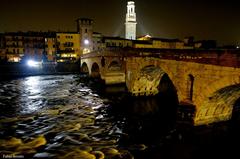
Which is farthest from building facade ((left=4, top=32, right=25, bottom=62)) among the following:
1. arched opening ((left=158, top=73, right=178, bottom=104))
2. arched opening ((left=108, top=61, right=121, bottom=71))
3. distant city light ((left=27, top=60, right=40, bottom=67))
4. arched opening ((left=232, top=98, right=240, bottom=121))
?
arched opening ((left=232, top=98, right=240, bottom=121))

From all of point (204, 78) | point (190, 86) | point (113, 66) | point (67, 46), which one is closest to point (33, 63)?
point (67, 46)

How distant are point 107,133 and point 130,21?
272 ft

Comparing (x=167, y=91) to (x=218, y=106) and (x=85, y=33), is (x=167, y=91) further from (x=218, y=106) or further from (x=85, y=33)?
(x=85, y=33)

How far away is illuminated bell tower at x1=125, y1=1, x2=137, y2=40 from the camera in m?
92.9

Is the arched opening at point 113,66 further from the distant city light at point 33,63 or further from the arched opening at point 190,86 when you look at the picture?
the distant city light at point 33,63

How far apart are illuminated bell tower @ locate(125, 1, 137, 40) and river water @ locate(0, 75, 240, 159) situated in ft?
241

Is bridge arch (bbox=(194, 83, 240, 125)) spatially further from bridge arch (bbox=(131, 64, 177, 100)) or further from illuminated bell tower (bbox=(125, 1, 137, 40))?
illuminated bell tower (bbox=(125, 1, 137, 40))

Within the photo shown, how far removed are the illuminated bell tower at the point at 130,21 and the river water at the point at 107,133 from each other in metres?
73.6

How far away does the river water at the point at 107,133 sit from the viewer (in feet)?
47.4

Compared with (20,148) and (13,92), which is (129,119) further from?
(13,92)

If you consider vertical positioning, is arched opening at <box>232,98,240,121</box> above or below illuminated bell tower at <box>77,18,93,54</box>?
below

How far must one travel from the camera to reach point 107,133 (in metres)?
17.8

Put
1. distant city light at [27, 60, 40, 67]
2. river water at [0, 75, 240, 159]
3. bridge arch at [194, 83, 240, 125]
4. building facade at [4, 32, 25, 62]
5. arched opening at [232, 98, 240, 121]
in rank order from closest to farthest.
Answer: river water at [0, 75, 240, 159] < bridge arch at [194, 83, 240, 125] < arched opening at [232, 98, 240, 121] < distant city light at [27, 60, 40, 67] < building facade at [4, 32, 25, 62]

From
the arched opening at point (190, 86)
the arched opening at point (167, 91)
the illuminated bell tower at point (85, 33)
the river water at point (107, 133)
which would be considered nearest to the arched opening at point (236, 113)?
the river water at point (107, 133)
